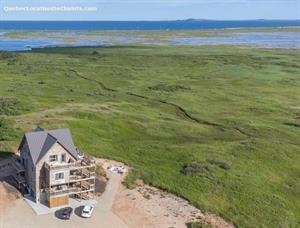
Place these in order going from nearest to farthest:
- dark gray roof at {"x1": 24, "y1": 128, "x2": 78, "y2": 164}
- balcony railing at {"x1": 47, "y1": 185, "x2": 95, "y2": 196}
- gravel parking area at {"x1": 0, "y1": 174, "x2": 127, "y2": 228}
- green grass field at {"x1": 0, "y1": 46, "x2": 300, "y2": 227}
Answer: gravel parking area at {"x1": 0, "y1": 174, "x2": 127, "y2": 228} → balcony railing at {"x1": 47, "y1": 185, "x2": 95, "y2": 196} → dark gray roof at {"x1": 24, "y1": 128, "x2": 78, "y2": 164} → green grass field at {"x1": 0, "y1": 46, "x2": 300, "y2": 227}

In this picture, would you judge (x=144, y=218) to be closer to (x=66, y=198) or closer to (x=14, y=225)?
(x=66, y=198)

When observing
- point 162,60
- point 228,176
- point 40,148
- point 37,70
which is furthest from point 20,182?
point 162,60

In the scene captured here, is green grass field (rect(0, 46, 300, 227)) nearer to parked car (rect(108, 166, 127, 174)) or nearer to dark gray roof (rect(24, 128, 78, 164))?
parked car (rect(108, 166, 127, 174))

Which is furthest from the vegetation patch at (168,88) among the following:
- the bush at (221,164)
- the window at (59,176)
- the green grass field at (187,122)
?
the window at (59,176)

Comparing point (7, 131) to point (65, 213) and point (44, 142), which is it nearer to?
point (44, 142)

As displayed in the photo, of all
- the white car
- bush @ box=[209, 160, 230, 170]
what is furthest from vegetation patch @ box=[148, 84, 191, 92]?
the white car

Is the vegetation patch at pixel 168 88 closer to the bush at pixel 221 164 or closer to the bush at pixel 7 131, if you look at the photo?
the bush at pixel 7 131
